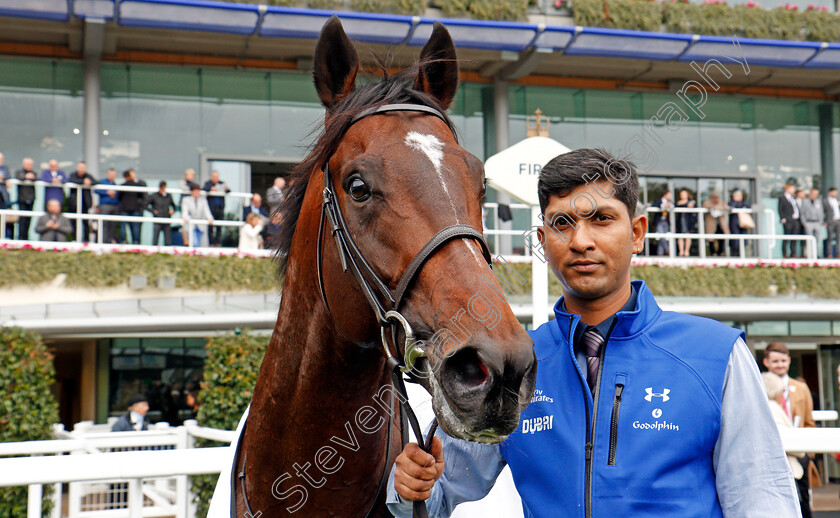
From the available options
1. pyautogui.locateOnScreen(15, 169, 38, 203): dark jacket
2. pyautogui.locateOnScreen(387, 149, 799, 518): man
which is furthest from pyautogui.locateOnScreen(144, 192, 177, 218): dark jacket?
pyautogui.locateOnScreen(387, 149, 799, 518): man

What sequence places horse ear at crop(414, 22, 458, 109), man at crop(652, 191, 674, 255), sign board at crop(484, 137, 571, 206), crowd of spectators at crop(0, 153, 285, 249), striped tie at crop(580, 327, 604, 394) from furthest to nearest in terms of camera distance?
1. man at crop(652, 191, 674, 255)
2. crowd of spectators at crop(0, 153, 285, 249)
3. sign board at crop(484, 137, 571, 206)
4. horse ear at crop(414, 22, 458, 109)
5. striped tie at crop(580, 327, 604, 394)

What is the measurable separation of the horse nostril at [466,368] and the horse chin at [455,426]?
44mm

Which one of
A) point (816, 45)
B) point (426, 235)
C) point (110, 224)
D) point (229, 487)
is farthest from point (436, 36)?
point (816, 45)

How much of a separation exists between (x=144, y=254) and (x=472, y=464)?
9772 millimetres

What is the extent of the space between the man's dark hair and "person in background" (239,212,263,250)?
10231 mm

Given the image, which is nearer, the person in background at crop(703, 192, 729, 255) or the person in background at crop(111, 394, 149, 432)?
the person in background at crop(111, 394, 149, 432)

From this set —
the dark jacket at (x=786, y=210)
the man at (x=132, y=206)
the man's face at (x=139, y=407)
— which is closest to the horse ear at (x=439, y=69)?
the man's face at (x=139, y=407)

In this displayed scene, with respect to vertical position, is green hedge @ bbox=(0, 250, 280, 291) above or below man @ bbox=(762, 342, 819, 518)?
above

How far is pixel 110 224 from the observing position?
11.2 m

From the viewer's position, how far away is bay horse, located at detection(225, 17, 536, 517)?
1.27 m

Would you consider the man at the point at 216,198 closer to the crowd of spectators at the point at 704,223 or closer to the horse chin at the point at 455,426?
the crowd of spectators at the point at 704,223

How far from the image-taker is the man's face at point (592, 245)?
1476 millimetres

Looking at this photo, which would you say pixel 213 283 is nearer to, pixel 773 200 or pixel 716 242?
pixel 716 242

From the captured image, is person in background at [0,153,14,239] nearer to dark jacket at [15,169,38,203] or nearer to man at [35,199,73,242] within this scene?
dark jacket at [15,169,38,203]
